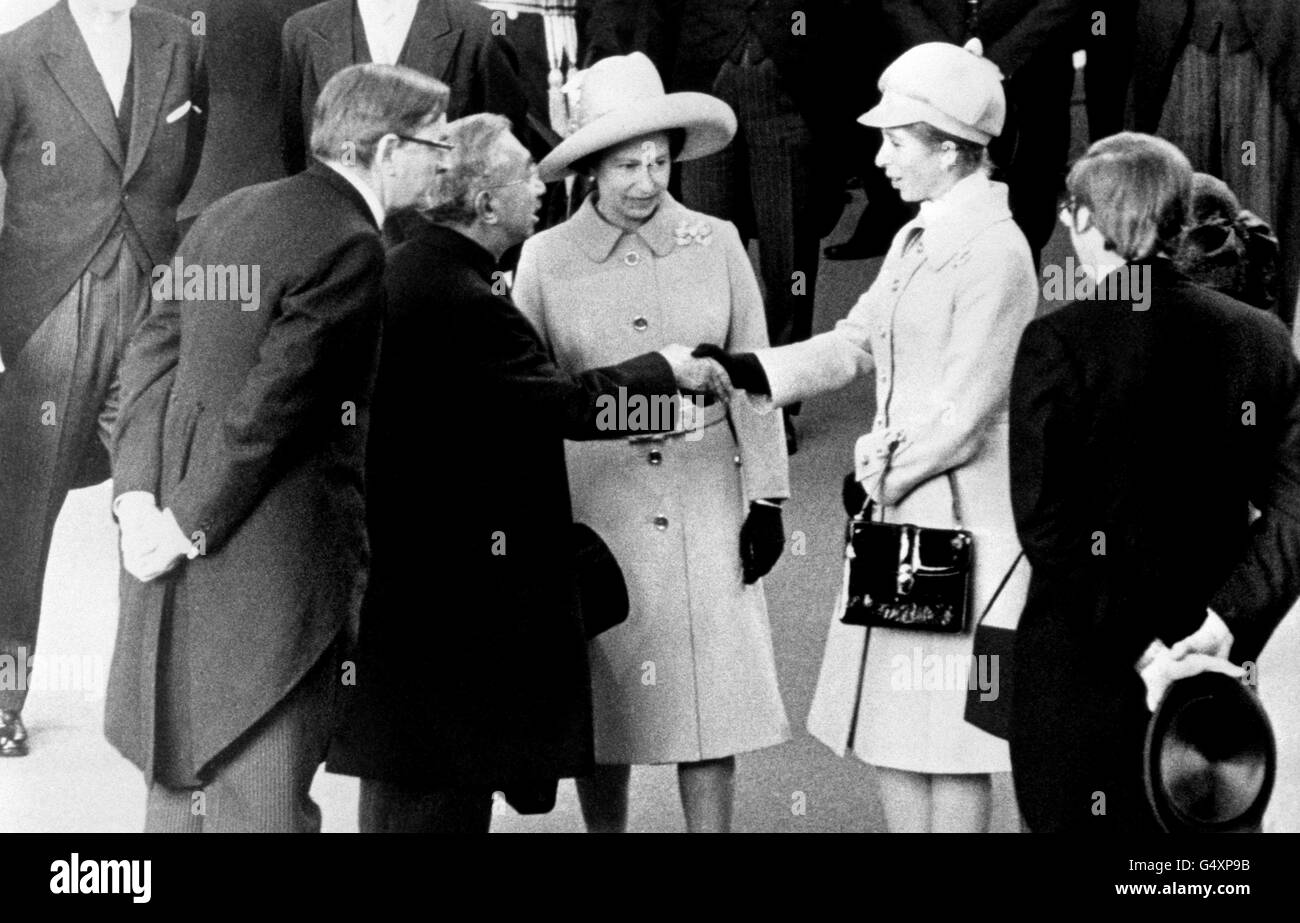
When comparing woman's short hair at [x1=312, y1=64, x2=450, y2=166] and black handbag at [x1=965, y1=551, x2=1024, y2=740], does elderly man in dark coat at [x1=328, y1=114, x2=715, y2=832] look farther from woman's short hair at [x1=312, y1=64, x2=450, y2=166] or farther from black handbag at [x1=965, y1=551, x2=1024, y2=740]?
black handbag at [x1=965, y1=551, x2=1024, y2=740]

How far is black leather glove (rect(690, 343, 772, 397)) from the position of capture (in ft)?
16.6

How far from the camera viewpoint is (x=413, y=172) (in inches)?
189

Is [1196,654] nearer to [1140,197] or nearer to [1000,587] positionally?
[1000,587]

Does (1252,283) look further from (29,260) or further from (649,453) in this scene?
(29,260)

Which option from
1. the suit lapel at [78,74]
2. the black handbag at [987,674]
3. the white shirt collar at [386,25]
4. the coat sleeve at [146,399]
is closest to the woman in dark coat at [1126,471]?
the black handbag at [987,674]

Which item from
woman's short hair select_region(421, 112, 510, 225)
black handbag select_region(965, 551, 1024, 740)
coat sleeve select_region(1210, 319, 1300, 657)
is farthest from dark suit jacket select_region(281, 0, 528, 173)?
coat sleeve select_region(1210, 319, 1300, 657)

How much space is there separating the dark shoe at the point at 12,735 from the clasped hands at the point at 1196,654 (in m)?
2.52

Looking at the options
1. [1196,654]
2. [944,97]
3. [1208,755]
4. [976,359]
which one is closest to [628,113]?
[944,97]

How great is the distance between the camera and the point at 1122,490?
4.56 meters

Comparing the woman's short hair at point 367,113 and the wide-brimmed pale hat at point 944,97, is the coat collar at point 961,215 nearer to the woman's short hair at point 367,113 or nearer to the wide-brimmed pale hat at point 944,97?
the wide-brimmed pale hat at point 944,97

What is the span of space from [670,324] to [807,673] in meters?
0.86

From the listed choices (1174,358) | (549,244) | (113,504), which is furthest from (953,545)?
(113,504)

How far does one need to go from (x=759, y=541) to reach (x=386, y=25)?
4.87 feet
